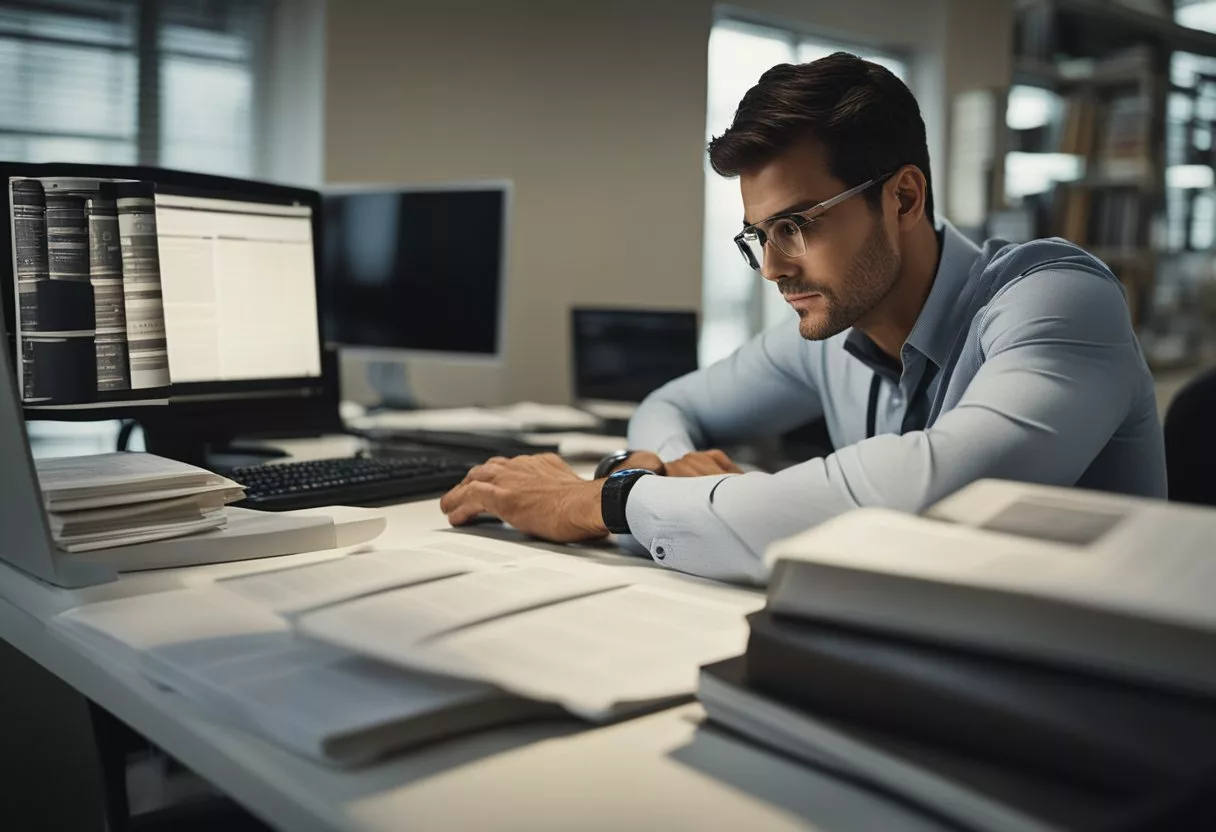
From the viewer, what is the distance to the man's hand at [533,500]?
112 centimetres

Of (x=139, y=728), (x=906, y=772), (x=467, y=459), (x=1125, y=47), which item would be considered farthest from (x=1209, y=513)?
(x=1125, y=47)

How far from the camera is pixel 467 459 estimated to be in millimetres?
1703

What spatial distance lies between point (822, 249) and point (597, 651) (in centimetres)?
78

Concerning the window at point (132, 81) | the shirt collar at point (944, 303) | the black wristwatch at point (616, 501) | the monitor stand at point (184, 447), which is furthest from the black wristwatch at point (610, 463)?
the window at point (132, 81)

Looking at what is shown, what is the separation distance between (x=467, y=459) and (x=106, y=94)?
2088 millimetres

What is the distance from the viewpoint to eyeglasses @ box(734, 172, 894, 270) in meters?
1.30

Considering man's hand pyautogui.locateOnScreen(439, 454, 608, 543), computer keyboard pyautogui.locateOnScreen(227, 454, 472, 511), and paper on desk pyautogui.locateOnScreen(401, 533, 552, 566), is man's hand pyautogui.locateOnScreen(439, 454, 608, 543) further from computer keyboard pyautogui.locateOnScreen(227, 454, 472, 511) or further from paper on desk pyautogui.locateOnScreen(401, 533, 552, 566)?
computer keyboard pyautogui.locateOnScreen(227, 454, 472, 511)

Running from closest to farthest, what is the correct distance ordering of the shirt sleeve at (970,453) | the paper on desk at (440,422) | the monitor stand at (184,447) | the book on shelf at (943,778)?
the book on shelf at (943,778) → the shirt sleeve at (970,453) → the monitor stand at (184,447) → the paper on desk at (440,422)

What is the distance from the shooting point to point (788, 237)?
1.32 metres

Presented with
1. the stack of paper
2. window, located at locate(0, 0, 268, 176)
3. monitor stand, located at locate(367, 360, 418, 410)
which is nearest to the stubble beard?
the stack of paper

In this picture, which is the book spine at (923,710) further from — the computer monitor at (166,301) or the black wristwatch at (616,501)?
the computer monitor at (166,301)

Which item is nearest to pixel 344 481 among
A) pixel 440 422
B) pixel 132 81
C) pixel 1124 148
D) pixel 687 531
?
pixel 687 531

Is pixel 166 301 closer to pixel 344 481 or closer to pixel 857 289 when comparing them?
pixel 344 481

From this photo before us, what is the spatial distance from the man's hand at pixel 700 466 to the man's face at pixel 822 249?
0.71ft
